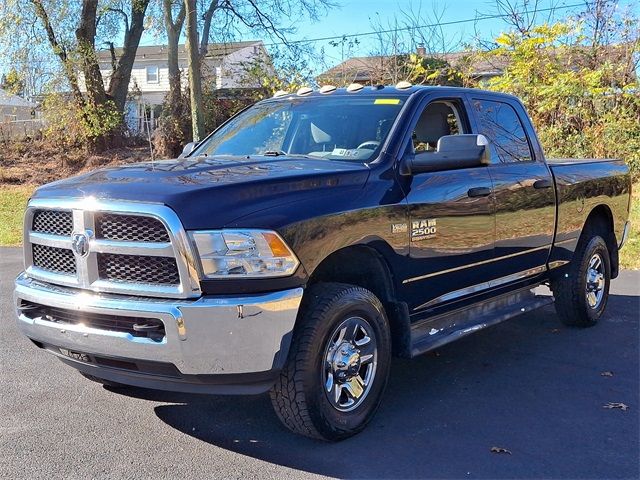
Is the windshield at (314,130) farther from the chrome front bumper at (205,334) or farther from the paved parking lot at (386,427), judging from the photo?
the paved parking lot at (386,427)

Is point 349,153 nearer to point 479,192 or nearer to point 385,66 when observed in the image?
point 479,192

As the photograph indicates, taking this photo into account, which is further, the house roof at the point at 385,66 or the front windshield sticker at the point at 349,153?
the house roof at the point at 385,66

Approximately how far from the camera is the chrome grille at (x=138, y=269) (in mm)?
3316

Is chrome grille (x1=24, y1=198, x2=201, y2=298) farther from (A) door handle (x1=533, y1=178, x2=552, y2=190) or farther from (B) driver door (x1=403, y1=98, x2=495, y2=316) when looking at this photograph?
(A) door handle (x1=533, y1=178, x2=552, y2=190)

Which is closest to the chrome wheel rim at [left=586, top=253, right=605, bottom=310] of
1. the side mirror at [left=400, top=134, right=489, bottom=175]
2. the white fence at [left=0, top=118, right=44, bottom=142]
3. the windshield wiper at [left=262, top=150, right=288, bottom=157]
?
the side mirror at [left=400, top=134, right=489, bottom=175]

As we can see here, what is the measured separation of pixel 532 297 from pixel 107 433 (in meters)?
3.61

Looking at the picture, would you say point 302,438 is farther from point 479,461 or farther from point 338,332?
point 479,461

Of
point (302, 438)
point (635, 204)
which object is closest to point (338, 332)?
point (302, 438)

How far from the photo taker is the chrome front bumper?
319 cm

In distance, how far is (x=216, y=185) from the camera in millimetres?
3424

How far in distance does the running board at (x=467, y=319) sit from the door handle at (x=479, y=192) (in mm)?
805

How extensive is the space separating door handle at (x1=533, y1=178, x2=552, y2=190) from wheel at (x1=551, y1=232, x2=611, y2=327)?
0.95 m

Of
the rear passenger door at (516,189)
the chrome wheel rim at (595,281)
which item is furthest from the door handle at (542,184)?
the chrome wheel rim at (595,281)

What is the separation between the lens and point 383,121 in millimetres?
4574
